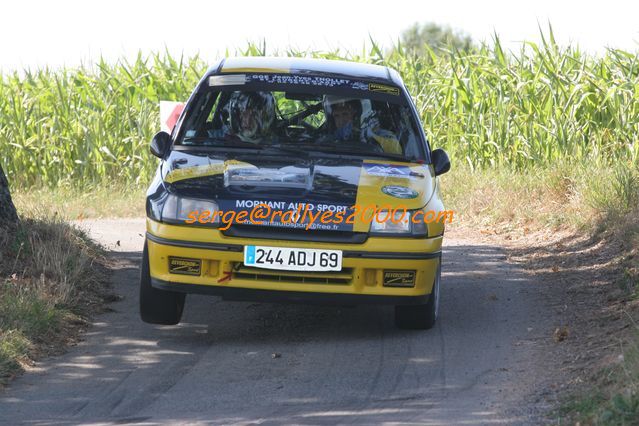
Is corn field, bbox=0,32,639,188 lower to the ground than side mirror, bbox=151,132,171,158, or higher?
lower

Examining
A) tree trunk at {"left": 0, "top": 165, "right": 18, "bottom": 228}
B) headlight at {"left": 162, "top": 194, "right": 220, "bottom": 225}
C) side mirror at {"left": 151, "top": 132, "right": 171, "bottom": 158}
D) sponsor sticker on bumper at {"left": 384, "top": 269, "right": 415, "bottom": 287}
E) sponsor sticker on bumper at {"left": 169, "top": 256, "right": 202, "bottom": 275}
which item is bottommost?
tree trunk at {"left": 0, "top": 165, "right": 18, "bottom": 228}

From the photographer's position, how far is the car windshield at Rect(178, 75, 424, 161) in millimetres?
8320

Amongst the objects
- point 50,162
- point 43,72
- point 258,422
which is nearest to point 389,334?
point 258,422

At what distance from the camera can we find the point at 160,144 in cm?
821

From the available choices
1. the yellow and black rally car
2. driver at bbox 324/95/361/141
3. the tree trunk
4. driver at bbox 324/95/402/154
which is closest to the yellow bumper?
the yellow and black rally car

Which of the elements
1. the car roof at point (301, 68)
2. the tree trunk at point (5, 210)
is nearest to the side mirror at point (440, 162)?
the car roof at point (301, 68)

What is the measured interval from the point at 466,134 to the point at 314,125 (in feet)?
28.1

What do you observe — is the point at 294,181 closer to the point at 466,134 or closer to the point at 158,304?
the point at 158,304

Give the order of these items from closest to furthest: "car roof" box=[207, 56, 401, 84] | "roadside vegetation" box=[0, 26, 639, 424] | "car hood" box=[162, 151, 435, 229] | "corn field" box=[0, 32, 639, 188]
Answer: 1. "car hood" box=[162, 151, 435, 229]
2. "car roof" box=[207, 56, 401, 84]
3. "roadside vegetation" box=[0, 26, 639, 424]
4. "corn field" box=[0, 32, 639, 188]

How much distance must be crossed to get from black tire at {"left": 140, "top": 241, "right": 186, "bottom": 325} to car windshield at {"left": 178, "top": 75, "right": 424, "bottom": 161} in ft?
3.87

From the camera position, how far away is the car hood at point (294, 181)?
7160mm

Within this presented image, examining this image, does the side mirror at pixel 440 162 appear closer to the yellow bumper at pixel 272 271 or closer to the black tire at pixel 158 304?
the yellow bumper at pixel 272 271

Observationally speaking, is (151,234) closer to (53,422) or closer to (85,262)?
(53,422)

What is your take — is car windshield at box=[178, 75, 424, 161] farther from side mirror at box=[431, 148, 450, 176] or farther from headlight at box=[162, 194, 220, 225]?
headlight at box=[162, 194, 220, 225]
